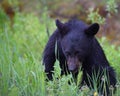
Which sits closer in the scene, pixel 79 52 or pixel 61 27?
pixel 79 52

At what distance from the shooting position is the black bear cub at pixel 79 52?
694cm

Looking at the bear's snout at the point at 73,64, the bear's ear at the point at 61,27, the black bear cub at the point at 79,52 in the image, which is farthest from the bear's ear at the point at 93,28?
the bear's snout at the point at 73,64

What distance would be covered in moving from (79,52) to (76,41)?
0.14 metres

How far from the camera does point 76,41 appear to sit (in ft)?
22.9

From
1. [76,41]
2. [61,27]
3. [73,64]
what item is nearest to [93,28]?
[76,41]

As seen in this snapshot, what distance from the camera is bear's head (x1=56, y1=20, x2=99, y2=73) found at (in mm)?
6891

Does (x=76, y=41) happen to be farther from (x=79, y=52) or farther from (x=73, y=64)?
(x=73, y=64)

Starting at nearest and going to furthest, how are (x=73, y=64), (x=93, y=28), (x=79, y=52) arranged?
(x=73, y=64), (x=79, y=52), (x=93, y=28)

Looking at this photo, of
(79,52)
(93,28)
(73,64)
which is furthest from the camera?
(93,28)

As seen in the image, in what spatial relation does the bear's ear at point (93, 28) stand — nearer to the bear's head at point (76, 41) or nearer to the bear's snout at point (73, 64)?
the bear's head at point (76, 41)

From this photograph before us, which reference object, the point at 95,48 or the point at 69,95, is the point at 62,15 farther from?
the point at 69,95

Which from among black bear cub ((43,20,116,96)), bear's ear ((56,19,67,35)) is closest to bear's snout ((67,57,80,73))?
black bear cub ((43,20,116,96))

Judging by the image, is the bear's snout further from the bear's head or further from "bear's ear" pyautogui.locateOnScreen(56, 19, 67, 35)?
"bear's ear" pyautogui.locateOnScreen(56, 19, 67, 35)

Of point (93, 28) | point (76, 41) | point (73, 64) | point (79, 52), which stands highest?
point (93, 28)
